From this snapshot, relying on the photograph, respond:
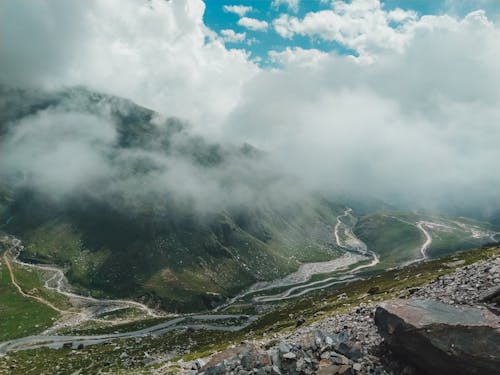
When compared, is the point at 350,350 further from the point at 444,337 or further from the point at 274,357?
the point at 444,337

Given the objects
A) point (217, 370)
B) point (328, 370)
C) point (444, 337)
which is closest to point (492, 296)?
point (444, 337)

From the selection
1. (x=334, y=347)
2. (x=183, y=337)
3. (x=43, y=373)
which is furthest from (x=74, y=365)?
(x=334, y=347)

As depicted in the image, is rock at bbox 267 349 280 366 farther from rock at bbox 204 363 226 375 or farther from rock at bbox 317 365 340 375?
rock at bbox 204 363 226 375

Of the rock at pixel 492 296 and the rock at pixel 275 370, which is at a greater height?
the rock at pixel 492 296

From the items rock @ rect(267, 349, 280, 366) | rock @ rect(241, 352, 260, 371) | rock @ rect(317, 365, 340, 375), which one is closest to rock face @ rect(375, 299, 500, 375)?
rock @ rect(317, 365, 340, 375)

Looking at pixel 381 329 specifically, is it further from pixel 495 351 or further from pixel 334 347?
pixel 495 351

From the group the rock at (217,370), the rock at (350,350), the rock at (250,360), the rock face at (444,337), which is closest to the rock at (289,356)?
the rock at (250,360)

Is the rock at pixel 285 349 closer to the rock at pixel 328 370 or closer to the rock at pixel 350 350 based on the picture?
the rock at pixel 328 370

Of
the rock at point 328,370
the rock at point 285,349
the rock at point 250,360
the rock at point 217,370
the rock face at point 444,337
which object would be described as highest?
the rock face at point 444,337
